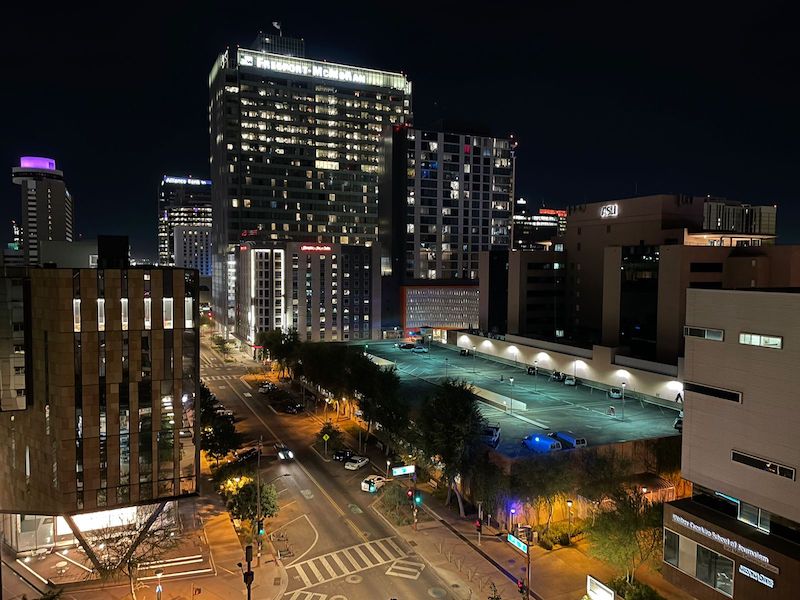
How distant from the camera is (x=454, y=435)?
43469 millimetres

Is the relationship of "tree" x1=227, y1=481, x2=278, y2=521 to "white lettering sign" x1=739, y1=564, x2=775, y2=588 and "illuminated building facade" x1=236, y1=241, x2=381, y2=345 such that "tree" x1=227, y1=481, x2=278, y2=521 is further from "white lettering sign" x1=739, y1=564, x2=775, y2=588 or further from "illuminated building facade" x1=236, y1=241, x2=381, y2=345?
"illuminated building facade" x1=236, y1=241, x2=381, y2=345

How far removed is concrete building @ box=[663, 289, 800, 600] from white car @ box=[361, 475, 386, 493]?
924 inches

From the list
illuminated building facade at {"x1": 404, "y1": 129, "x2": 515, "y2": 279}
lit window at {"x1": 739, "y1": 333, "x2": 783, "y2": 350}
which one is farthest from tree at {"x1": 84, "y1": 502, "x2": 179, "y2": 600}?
illuminated building facade at {"x1": 404, "y1": 129, "x2": 515, "y2": 279}

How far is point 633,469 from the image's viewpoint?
45875 millimetres

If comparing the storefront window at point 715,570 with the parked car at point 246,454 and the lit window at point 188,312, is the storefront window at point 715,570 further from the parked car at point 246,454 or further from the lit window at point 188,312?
the parked car at point 246,454

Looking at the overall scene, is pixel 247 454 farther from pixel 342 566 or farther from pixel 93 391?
pixel 93 391

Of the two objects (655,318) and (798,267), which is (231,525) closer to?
(655,318)

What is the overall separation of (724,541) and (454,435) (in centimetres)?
1859

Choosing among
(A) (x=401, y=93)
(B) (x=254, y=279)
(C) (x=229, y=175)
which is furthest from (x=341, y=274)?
(A) (x=401, y=93)

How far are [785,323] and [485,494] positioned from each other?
22.2 m

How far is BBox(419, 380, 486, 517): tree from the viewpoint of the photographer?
43312mm

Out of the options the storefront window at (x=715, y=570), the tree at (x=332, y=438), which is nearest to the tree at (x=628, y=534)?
the storefront window at (x=715, y=570)

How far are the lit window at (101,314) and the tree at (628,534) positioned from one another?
3189 cm

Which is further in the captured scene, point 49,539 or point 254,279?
point 254,279
